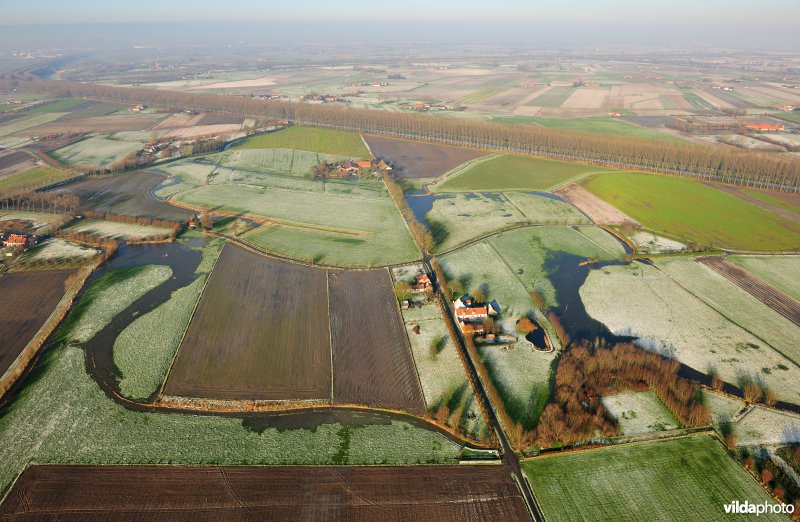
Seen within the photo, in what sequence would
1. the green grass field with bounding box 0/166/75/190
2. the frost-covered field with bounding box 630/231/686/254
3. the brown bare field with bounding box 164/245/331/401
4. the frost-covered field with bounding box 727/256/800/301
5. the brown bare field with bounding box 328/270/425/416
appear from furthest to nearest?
the green grass field with bounding box 0/166/75/190 < the frost-covered field with bounding box 630/231/686/254 < the frost-covered field with bounding box 727/256/800/301 < the brown bare field with bounding box 164/245/331/401 < the brown bare field with bounding box 328/270/425/416

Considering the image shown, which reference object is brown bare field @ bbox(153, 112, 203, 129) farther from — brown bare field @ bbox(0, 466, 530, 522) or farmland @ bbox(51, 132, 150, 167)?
brown bare field @ bbox(0, 466, 530, 522)

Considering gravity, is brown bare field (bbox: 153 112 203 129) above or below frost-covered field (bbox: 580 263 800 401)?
above

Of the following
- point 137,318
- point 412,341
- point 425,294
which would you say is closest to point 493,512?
point 412,341

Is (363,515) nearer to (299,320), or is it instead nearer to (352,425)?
(352,425)

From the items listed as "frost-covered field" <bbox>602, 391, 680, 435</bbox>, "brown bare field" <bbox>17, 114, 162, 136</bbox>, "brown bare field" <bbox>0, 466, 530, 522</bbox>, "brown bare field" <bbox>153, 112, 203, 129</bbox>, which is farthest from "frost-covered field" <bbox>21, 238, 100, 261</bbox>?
"brown bare field" <bbox>153, 112, 203, 129</bbox>

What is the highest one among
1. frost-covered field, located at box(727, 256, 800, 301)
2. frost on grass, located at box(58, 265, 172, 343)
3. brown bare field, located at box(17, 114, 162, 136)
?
brown bare field, located at box(17, 114, 162, 136)

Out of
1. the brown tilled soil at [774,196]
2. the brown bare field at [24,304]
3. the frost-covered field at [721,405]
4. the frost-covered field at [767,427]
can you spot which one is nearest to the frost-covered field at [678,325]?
the frost-covered field at [721,405]

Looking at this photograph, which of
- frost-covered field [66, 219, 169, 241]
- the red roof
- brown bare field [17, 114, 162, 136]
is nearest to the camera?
the red roof
